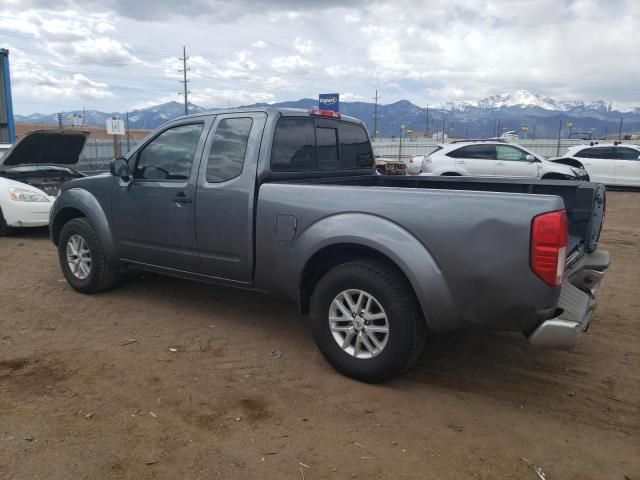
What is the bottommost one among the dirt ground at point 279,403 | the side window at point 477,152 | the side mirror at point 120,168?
the dirt ground at point 279,403

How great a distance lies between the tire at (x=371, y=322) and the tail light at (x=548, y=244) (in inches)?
30.9

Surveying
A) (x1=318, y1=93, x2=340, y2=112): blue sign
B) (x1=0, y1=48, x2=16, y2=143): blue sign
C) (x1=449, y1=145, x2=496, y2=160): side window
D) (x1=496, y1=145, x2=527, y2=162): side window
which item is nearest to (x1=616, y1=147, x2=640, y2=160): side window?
(x1=496, y1=145, x2=527, y2=162): side window

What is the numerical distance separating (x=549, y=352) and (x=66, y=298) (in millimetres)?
4598

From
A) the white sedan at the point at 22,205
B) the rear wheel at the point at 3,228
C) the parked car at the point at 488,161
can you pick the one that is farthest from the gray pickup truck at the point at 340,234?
the parked car at the point at 488,161

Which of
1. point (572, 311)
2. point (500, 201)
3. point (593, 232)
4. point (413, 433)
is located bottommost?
point (413, 433)

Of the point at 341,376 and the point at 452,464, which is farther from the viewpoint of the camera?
the point at 341,376

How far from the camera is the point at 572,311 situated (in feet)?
10.3

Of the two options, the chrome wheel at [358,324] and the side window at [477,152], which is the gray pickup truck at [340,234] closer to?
the chrome wheel at [358,324]

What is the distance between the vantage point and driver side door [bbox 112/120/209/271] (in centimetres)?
438

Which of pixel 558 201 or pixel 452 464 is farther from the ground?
pixel 558 201

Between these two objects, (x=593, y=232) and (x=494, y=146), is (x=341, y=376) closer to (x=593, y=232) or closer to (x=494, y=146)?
(x=593, y=232)

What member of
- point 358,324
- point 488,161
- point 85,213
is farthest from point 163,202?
point 488,161

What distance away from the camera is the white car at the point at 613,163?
16.7 m

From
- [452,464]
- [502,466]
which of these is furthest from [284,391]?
[502,466]
